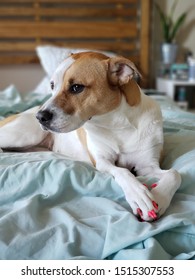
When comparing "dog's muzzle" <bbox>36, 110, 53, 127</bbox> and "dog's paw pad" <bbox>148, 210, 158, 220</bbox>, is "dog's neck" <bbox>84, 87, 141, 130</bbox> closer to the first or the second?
"dog's muzzle" <bbox>36, 110, 53, 127</bbox>

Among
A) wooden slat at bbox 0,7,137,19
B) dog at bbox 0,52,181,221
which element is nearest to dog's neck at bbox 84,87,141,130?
dog at bbox 0,52,181,221

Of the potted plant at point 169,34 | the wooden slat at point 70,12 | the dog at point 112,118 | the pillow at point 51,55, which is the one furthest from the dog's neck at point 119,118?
the wooden slat at point 70,12

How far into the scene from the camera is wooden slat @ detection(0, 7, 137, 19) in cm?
305

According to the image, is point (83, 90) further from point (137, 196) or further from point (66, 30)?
point (66, 30)

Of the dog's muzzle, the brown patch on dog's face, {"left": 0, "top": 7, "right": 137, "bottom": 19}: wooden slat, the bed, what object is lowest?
the bed

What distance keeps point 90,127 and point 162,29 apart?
2444 mm

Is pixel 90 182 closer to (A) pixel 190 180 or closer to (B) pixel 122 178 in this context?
(B) pixel 122 178

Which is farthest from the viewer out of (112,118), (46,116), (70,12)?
(70,12)

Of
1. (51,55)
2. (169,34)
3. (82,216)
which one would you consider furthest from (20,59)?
(82,216)

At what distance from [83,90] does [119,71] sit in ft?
0.47

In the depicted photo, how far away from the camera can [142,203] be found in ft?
2.65

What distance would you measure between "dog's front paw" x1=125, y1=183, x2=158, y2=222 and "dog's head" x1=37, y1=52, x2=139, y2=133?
0.28m

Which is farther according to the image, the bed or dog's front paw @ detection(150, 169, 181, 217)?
dog's front paw @ detection(150, 169, 181, 217)
